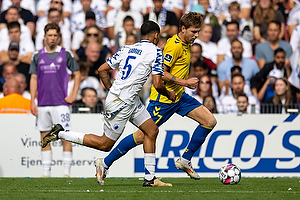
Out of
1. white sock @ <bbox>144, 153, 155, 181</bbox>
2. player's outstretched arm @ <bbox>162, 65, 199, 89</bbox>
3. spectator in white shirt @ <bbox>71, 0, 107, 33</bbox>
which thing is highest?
spectator in white shirt @ <bbox>71, 0, 107, 33</bbox>

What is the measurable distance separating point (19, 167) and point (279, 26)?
23.2 feet

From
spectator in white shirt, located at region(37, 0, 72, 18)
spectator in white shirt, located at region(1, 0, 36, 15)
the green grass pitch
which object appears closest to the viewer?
the green grass pitch

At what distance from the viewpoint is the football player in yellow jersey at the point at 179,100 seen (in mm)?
9883

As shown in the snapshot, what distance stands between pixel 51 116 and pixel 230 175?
381cm

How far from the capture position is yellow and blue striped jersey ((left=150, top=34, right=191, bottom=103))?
991 centimetres

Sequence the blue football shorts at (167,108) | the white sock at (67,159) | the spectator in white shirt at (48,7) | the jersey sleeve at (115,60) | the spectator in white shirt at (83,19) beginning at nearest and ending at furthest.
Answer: the jersey sleeve at (115,60) → the blue football shorts at (167,108) → the white sock at (67,159) → the spectator in white shirt at (83,19) → the spectator in white shirt at (48,7)

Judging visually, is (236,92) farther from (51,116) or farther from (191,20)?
(191,20)

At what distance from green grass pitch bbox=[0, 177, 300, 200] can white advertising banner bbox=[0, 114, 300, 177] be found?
97.5 inches

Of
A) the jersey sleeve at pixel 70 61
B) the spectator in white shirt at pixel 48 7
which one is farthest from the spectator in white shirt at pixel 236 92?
the spectator in white shirt at pixel 48 7

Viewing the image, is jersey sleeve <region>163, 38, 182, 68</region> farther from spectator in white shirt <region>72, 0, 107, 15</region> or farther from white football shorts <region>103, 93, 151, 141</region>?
spectator in white shirt <region>72, 0, 107, 15</region>

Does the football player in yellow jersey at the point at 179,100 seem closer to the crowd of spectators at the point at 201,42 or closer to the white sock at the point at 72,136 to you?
the white sock at the point at 72,136

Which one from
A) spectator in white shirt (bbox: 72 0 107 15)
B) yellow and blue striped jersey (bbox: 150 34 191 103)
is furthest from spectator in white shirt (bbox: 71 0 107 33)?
yellow and blue striped jersey (bbox: 150 34 191 103)

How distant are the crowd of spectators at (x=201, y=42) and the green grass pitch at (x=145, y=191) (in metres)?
3.31

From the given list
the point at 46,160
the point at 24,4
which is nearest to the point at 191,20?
the point at 46,160
